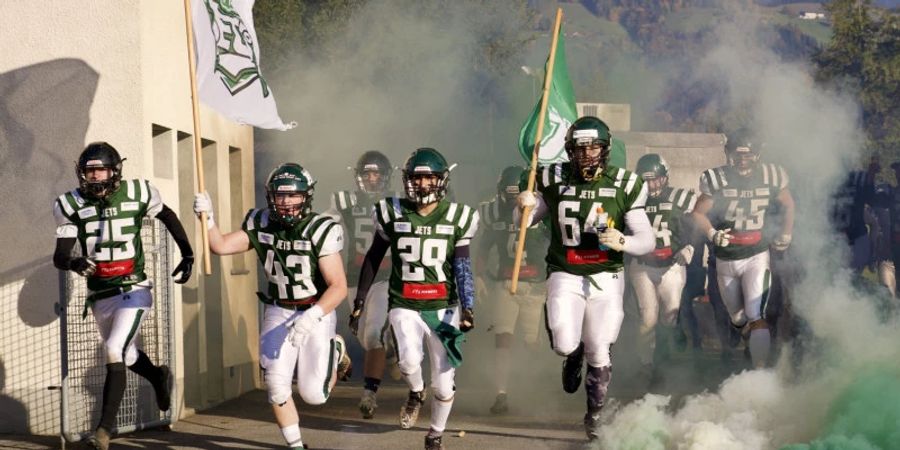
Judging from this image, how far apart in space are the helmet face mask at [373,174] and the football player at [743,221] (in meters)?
2.49

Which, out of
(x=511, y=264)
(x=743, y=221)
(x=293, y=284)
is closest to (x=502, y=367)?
(x=511, y=264)

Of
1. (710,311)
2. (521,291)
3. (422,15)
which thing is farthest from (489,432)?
(422,15)

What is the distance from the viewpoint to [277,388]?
815cm

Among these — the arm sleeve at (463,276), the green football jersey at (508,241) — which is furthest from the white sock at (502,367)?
the arm sleeve at (463,276)

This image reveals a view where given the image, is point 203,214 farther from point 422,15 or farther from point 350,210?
point 422,15

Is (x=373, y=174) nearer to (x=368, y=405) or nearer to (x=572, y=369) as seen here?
(x=368, y=405)

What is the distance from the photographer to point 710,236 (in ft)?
36.7

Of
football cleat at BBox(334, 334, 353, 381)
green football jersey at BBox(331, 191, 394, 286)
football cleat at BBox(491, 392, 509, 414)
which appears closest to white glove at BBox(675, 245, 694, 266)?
football cleat at BBox(491, 392, 509, 414)

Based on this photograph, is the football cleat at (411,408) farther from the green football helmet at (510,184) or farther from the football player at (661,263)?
the football player at (661,263)

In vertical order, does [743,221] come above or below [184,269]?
above

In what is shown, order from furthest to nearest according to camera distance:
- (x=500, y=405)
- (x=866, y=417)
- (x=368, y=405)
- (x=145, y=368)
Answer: (x=500, y=405) → (x=368, y=405) → (x=145, y=368) → (x=866, y=417)

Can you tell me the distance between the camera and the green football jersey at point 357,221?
Answer: 11.5 meters

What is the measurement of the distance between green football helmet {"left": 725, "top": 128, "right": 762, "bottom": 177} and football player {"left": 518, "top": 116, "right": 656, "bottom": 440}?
2.53 meters

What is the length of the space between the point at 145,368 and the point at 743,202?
4.83m
